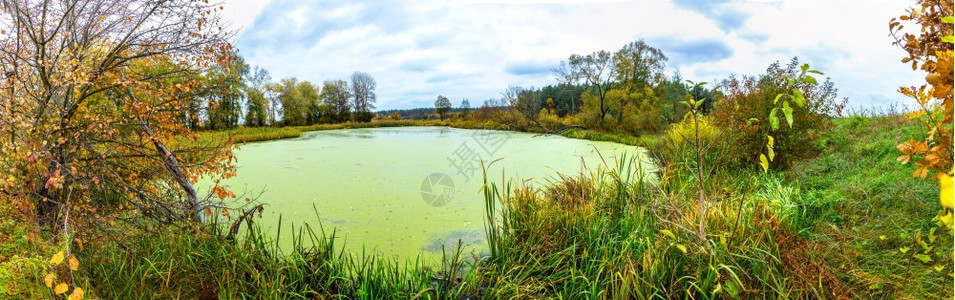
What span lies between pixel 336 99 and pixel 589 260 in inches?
960

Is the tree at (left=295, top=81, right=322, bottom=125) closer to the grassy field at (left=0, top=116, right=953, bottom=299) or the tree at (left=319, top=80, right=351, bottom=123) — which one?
the tree at (left=319, top=80, right=351, bottom=123)

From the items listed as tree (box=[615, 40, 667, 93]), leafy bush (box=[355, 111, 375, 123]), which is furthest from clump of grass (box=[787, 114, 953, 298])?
leafy bush (box=[355, 111, 375, 123])

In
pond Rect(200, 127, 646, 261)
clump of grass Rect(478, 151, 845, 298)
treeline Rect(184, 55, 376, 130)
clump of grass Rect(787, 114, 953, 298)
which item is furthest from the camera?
treeline Rect(184, 55, 376, 130)

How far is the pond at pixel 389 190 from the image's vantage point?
2939 mm

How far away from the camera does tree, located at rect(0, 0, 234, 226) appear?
2180mm

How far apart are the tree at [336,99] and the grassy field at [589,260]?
74.2 feet

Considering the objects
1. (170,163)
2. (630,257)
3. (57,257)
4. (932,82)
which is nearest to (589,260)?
(630,257)

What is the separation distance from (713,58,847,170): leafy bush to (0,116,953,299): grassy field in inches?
55.2

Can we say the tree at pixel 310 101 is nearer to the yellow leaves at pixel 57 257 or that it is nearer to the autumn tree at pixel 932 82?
the yellow leaves at pixel 57 257

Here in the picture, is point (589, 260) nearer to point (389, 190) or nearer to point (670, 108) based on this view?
point (389, 190)

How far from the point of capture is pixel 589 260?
2.21 m

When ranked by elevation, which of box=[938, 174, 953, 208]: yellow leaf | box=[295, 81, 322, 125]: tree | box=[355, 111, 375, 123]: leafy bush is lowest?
box=[938, 174, 953, 208]: yellow leaf

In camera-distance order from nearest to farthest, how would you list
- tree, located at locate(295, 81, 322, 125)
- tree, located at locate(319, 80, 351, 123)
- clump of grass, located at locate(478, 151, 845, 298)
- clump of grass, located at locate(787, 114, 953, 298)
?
clump of grass, located at locate(478, 151, 845, 298)
clump of grass, located at locate(787, 114, 953, 298)
tree, located at locate(295, 81, 322, 125)
tree, located at locate(319, 80, 351, 123)

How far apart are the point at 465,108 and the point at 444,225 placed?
62.2 feet
